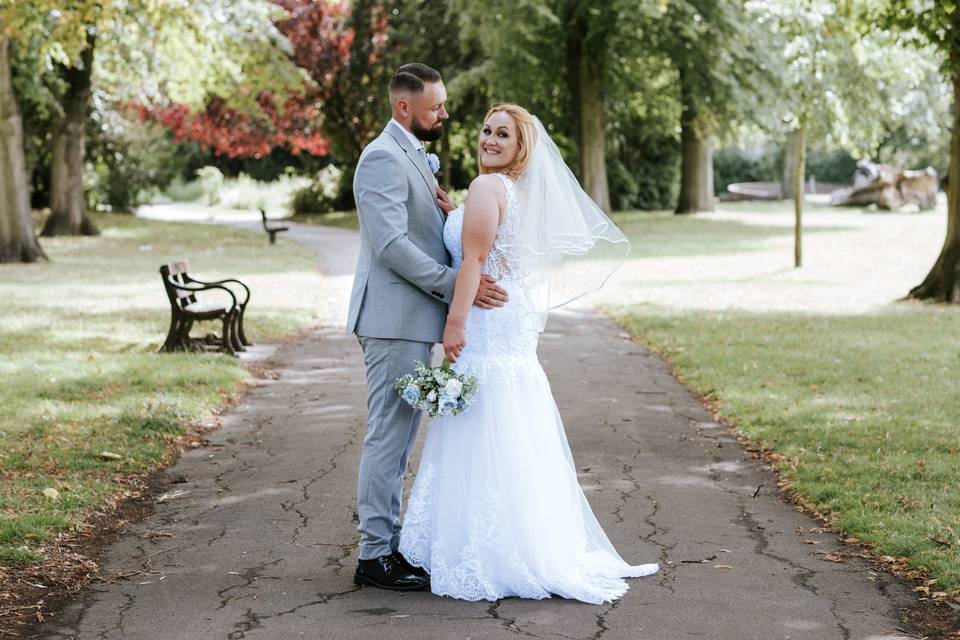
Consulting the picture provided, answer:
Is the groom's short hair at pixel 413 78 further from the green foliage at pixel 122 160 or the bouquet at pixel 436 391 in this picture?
the green foliage at pixel 122 160

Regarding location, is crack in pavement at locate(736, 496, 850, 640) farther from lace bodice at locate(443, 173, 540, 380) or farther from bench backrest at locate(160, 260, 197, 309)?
bench backrest at locate(160, 260, 197, 309)

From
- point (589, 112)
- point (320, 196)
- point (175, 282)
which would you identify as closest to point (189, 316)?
point (175, 282)

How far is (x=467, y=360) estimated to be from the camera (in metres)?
5.16

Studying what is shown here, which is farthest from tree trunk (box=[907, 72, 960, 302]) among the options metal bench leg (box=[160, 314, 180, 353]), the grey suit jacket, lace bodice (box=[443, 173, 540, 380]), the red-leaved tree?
the red-leaved tree

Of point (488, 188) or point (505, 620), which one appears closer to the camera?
point (505, 620)

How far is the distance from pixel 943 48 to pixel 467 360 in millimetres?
10237

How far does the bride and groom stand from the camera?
4957 mm

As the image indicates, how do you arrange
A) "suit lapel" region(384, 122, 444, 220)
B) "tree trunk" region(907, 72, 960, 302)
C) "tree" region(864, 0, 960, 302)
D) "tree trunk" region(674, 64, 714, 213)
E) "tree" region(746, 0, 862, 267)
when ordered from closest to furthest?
"suit lapel" region(384, 122, 444, 220)
"tree" region(864, 0, 960, 302)
"tree trunk" region(907, 72, 960, 302)
"tree" region(746, 0, 862, 267)
"tree trunk" region(674, 64, 714, 213)

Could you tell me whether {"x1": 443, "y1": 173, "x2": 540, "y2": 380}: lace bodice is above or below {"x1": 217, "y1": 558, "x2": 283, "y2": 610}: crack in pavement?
above

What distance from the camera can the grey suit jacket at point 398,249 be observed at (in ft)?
16.1

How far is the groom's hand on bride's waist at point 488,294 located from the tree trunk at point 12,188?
20426mm

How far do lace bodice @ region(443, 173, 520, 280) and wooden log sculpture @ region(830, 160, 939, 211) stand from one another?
132ft

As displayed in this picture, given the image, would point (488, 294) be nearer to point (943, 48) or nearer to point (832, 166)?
point (943, 48)

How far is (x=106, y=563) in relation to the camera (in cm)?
557
